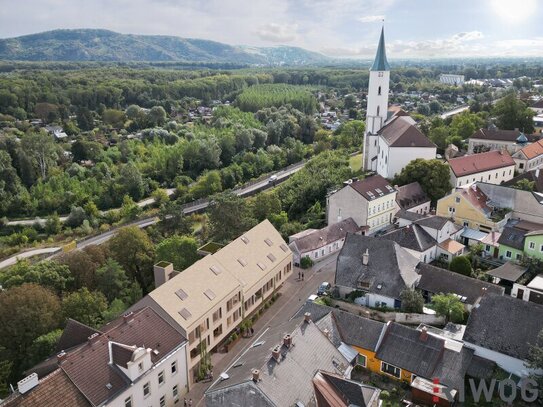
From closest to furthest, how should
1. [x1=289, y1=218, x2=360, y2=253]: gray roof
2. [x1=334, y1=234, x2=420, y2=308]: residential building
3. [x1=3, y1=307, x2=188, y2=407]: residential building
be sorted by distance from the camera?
[x1=3, y1=307, x2=188, y2=407]: residential building → [x1=334, y1=234, x2=420, y2=308]: residential building → [x1=289, y1=218, x2=360, y2=253]: gray roof

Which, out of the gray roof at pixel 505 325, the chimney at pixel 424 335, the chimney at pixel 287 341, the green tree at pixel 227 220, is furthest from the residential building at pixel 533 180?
the chimney at pixel 287 341

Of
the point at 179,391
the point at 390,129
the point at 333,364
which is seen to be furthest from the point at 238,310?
the point at 390,129

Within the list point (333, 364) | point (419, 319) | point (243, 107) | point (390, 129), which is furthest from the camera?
point (243, 107)

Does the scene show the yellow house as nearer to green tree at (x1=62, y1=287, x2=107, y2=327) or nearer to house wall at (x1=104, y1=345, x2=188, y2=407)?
house wall at (x1=104, y1=345, x2=188, y2=407)

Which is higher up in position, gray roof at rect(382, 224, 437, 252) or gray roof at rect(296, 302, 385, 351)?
gray roof at rect(382, 224, 437, 252)

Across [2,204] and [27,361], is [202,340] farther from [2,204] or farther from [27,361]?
[2,204]

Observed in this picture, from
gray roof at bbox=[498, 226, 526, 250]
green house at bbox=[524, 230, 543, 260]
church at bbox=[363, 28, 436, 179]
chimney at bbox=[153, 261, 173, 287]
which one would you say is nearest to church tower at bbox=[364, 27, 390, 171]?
church at bbox=[363, 28, 436, 179]

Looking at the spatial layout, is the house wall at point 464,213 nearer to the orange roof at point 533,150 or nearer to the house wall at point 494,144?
the orange roof at point 533,150
